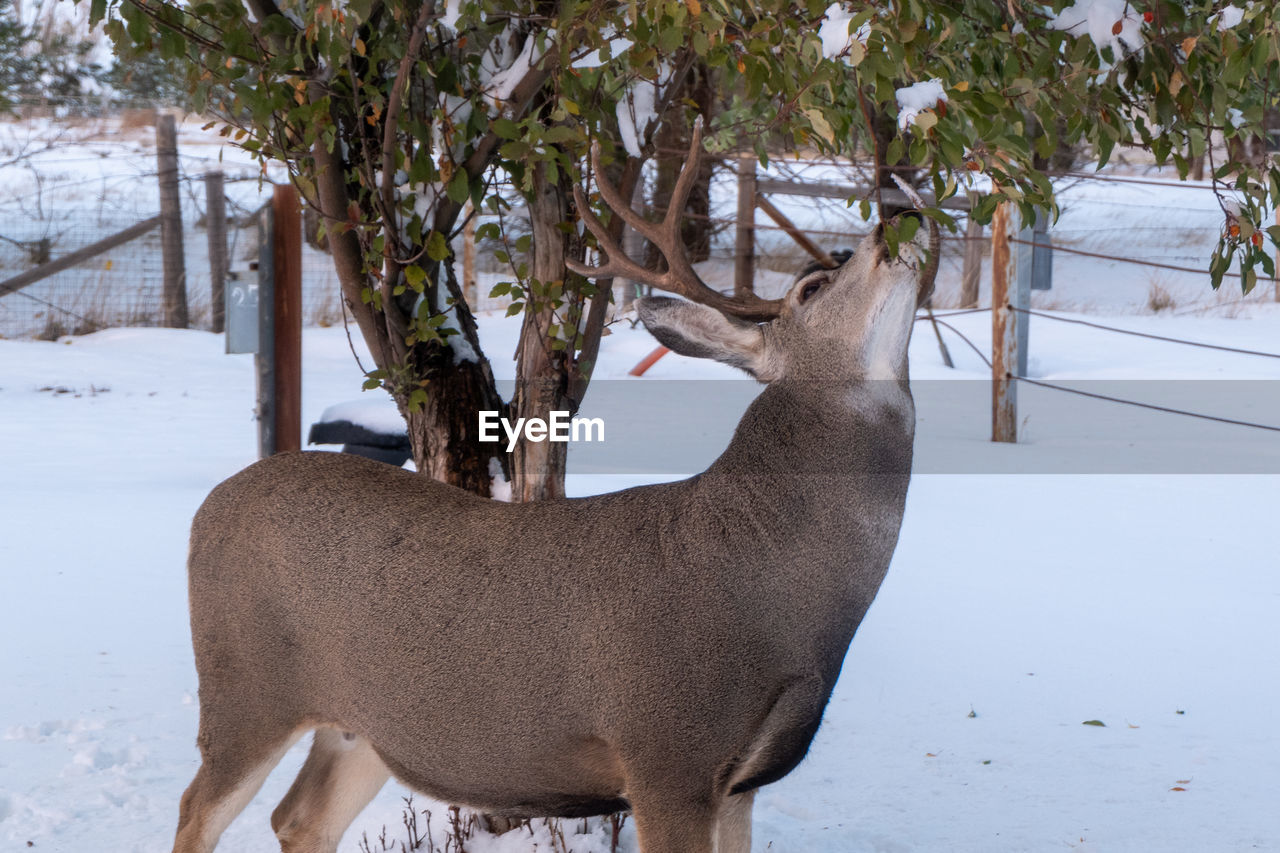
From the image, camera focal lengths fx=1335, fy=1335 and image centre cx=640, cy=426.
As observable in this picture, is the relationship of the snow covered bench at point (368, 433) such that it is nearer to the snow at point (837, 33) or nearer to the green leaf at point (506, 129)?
the green leaf at point (506, 129)

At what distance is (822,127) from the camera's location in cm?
267

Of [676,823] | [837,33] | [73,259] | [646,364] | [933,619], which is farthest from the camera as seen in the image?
[73,259]

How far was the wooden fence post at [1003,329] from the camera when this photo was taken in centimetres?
954

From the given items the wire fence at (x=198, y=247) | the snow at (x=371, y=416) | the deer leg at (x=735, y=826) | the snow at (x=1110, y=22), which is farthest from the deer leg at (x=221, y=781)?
the wire fence at (x=198, y=247)

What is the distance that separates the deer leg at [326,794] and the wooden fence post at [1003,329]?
7.01m

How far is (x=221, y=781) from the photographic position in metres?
3.00

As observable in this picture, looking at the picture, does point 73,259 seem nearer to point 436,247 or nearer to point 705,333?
point 436,247

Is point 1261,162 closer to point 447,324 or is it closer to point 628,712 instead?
point 628,712

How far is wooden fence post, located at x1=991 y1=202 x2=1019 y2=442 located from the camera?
A: 31.3ft

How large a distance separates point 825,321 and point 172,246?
13.7 m

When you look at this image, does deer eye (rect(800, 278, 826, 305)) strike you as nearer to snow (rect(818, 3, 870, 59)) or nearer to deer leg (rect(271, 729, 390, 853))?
snow (rect(818, 3, 870, 59))

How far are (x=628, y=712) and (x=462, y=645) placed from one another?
0.39m

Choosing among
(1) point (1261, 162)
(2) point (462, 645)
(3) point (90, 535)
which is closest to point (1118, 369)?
(3) point (90, 535)

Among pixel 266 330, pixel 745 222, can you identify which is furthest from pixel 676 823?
pixel 745 222
